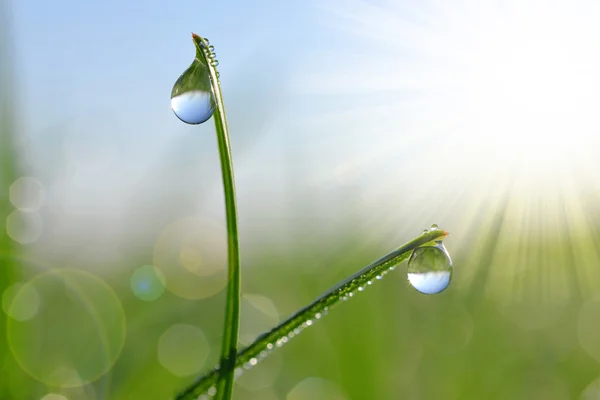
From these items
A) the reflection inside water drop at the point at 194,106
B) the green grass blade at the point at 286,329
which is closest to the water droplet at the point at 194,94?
the reflection inside water drop at the point at 194,106

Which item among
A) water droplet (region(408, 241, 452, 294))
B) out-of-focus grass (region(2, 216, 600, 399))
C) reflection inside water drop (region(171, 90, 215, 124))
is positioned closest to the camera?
reflection inside water drop (region(171, 90, 215, 124))

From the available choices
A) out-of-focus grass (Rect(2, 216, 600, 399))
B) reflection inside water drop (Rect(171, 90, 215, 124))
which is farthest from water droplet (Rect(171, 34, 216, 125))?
out-of-focus grass (Rect(2, 216, 600, 399))

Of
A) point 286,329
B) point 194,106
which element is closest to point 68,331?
point 194,106

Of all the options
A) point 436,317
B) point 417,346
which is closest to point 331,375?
point 417,346

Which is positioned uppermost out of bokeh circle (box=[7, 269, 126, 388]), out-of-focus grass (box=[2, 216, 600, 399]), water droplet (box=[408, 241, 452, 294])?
water droplet (box=[408, 241, 452, 294])

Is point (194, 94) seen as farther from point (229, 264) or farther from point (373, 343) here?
point (373, 343)

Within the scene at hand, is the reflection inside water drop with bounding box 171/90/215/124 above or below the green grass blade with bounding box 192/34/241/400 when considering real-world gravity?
above

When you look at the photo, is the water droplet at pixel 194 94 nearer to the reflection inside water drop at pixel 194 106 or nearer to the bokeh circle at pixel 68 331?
the reflection inside water drop at pixel 194 106

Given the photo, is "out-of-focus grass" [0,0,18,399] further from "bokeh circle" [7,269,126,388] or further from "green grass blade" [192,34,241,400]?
"green grass blade" [192,34,241,400]
